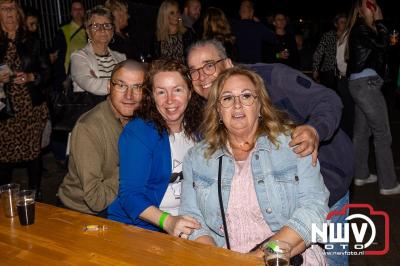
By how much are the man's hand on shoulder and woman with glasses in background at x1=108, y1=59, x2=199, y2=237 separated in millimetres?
731

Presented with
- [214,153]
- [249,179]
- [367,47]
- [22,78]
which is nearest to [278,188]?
[249,179]

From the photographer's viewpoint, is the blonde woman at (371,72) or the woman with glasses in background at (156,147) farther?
the blonde woman at (371,72)

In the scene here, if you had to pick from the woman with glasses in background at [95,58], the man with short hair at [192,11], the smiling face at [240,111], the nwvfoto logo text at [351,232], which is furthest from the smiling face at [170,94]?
the man with short hair at [192,11]

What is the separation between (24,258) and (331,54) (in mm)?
5015

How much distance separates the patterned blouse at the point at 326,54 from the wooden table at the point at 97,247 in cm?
455

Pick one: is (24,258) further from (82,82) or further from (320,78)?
(320,78)

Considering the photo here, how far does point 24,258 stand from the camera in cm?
187

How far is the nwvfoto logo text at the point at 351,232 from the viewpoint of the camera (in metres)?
2.21

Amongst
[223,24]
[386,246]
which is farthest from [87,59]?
[386,246]

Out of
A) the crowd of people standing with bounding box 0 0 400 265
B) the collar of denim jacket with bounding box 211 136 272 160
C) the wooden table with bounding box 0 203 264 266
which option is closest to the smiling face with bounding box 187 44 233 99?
the crowd of people standing with bounding box 0 0 400 265

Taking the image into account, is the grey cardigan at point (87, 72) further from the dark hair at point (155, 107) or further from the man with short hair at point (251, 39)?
the man with short hair at point (251, 39)

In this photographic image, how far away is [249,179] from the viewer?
2.27 m

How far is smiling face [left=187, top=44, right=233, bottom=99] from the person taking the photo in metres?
2.72

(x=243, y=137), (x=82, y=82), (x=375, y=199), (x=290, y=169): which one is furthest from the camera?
(x=375, y=199)
